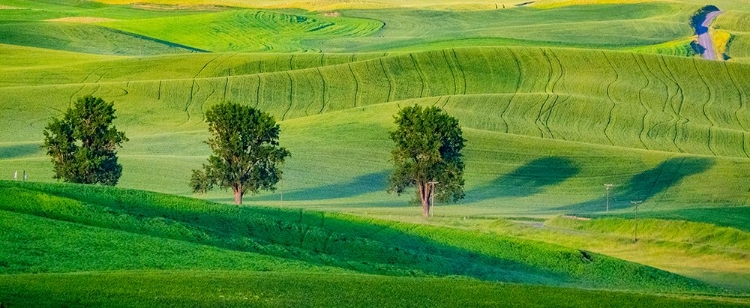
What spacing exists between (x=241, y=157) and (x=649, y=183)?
29717mm

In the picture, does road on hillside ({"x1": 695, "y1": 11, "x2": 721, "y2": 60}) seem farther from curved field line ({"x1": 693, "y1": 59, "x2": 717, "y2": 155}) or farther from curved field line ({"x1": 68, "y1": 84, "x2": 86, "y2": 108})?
curved field line ({"x1": 68, "y1": 84, "x2": 86, "y2": 108})

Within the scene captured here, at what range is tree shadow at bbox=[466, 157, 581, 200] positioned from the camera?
289 feet

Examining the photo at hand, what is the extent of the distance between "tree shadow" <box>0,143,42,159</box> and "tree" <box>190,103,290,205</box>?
1888 centimetres

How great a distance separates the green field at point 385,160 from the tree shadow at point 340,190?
32 centimetres

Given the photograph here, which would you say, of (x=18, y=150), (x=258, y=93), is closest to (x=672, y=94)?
(x=258, y=93)

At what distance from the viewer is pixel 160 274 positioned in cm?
3225

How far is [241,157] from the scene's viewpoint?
78.0m

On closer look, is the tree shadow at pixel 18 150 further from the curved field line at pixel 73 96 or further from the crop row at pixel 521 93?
the curved field line at pixel 73 96

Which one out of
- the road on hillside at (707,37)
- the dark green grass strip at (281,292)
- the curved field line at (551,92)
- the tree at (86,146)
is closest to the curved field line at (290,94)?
the curved field line at (551,92)

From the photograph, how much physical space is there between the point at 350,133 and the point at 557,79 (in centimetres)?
3367

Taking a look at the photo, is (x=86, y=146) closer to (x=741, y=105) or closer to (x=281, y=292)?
(x=281, y=292)

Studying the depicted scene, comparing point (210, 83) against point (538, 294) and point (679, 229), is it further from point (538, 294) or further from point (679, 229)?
point (538, 294)

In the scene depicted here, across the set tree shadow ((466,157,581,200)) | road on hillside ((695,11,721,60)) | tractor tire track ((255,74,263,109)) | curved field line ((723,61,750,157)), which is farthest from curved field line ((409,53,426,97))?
road on hillside ((695,11,721,60))

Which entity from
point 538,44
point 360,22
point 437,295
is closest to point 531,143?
point 538,44
